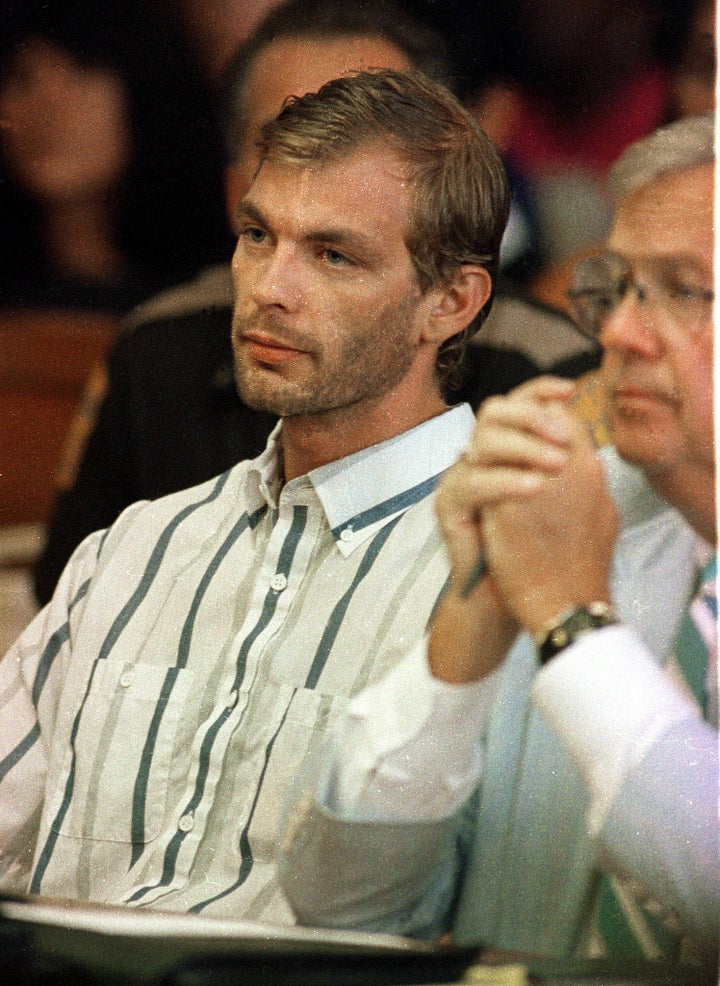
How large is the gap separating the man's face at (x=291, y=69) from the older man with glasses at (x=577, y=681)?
0.79ft

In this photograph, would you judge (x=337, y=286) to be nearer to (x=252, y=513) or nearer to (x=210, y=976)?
(x=252, y=513)

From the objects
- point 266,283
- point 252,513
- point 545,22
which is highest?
point 545,22

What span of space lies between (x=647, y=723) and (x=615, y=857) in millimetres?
117

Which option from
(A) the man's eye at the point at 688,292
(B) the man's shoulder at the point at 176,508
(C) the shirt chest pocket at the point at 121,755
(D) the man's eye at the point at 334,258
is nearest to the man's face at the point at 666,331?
(A) the man's eye at the point at 688,292

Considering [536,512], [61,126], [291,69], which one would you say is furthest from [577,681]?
[61,126]

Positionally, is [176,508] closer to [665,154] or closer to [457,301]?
[457,301]

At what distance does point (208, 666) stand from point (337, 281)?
14.1 inches

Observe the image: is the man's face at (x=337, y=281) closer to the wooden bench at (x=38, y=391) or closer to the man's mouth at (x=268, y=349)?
the man's mouth at (x=268, y=349)

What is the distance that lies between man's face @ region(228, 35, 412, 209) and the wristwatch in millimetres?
470

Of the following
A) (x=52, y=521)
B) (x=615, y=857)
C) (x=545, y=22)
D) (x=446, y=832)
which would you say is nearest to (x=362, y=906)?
(x=446, y=832)

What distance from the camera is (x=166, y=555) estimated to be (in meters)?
1.17

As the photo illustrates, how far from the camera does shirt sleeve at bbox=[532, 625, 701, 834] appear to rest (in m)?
0.95

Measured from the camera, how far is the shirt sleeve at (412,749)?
3.24 ft

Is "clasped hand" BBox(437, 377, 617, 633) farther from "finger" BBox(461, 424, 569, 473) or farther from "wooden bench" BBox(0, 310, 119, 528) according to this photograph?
"wooden bench" BBox(0, 310, 119, 528)
